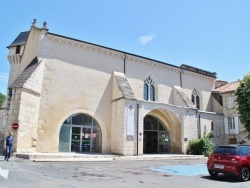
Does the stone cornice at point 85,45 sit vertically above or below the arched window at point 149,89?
above

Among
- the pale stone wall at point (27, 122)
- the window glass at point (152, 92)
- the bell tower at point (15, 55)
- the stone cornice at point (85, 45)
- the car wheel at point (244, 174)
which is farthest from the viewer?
the bell tower at point (15, 55)

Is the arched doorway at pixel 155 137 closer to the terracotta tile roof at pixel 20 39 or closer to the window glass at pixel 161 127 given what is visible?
the window glass at pixel 161 127

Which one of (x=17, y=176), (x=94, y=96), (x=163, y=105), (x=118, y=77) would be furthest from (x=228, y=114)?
(x=17, y=176)

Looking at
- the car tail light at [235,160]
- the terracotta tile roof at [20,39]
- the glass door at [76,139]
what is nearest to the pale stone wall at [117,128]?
the glass door at [76,139]

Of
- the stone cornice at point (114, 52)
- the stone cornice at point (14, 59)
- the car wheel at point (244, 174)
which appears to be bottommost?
the car wheel at point (244, 174)

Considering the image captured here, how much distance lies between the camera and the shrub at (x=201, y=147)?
21.5 meters

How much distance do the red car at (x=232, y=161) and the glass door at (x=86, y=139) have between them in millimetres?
10890

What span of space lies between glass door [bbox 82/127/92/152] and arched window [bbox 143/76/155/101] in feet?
21.4

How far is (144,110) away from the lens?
787 inches

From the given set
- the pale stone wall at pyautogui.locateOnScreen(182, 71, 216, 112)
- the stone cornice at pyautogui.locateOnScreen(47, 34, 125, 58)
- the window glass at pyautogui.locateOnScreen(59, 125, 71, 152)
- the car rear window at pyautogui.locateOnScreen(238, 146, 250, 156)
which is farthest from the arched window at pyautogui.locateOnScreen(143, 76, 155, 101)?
the car rear window at pyautogui.locateOnScreen(238, 146, 250, 156)

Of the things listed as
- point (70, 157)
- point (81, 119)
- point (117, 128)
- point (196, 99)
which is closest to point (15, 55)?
point (81, 119)

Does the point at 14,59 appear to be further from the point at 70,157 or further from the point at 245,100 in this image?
the point at 245,100

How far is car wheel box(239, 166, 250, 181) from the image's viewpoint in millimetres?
9466

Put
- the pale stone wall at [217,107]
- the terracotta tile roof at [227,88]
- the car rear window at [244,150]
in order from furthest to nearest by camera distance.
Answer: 1. the pale stone wall at [217,107]
2. the terracotta tile roof at [227,88]
3. the car rear window at [244,150]
